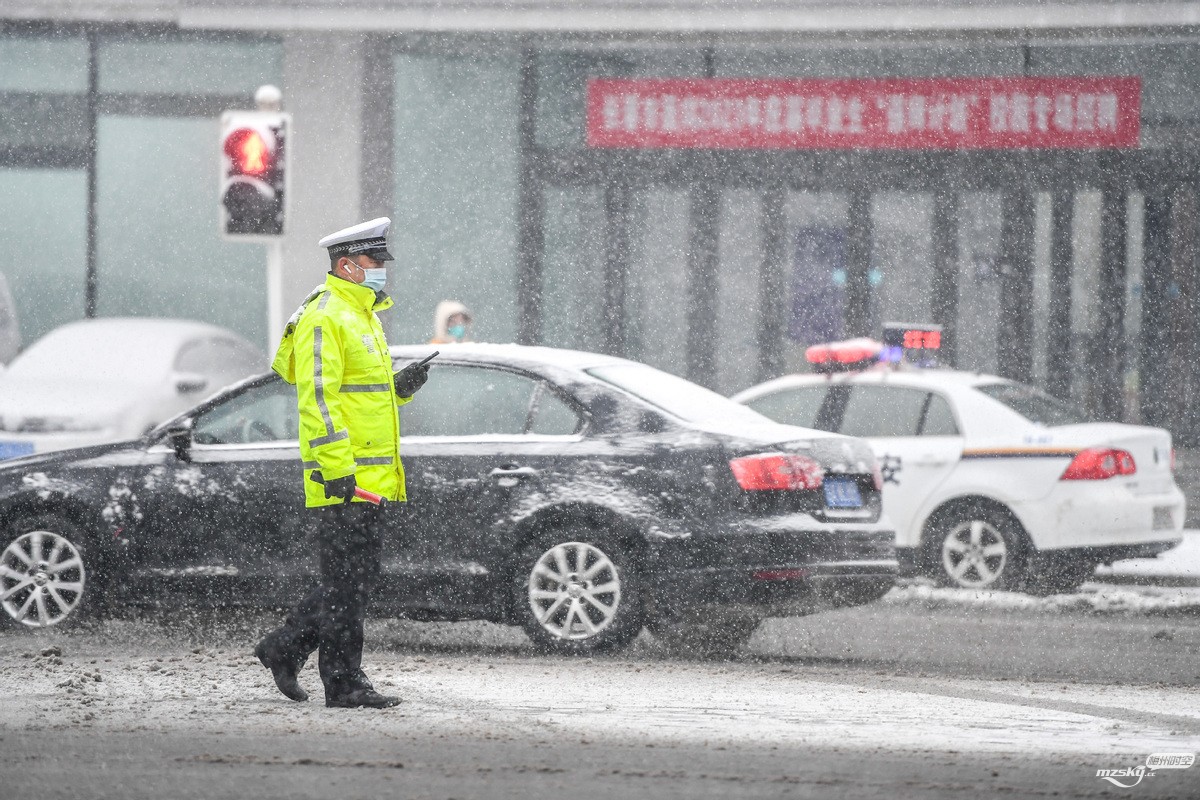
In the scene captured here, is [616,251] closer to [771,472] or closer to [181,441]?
[181,441]

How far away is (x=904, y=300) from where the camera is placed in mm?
20344

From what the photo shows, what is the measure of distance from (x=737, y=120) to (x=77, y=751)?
46.3 ft

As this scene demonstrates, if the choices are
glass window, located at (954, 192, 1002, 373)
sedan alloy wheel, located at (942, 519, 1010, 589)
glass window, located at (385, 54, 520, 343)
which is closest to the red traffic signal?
sedan alloy wheel, located at (942, 519, 1010, 589)

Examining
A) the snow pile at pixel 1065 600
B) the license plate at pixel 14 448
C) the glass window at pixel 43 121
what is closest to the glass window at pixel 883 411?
the snow pile at pixel 1065 600

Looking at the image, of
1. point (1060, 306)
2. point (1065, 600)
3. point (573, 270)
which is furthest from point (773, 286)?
point (1065, 600)

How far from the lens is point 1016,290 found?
20.3 meters

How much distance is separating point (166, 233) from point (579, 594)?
40.3 ft

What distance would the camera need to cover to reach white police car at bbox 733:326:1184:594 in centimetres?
1181

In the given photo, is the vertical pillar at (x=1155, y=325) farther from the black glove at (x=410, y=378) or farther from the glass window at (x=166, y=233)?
the black glove at (x=410, y=378)

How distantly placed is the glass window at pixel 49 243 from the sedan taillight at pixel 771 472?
12.7 m

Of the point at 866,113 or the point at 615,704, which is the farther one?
the point at 866,113

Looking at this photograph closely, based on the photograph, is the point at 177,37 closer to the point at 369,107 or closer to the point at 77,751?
the point at 369,107

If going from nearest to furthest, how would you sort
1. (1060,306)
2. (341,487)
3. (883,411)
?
(341,487) < (883,411) < (1060,306)

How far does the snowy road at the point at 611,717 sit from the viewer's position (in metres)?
5.96
